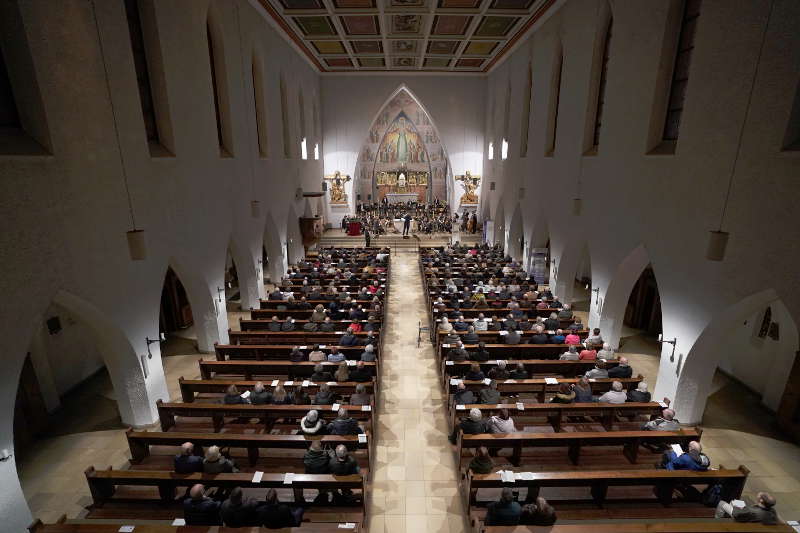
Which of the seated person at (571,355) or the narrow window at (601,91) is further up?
the narrow window at (601,91)

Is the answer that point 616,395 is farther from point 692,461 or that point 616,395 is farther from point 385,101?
point 385,101

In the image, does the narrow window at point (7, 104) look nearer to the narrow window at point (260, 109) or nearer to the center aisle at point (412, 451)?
the center aisle at point (412, 451)

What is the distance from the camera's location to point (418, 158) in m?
34.8

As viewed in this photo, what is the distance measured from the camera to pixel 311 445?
5453 mm

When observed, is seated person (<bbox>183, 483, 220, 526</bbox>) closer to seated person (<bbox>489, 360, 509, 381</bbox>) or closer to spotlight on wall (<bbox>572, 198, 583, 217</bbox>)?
seated person (<bbox>489, 360, 509, 381</bbox>)

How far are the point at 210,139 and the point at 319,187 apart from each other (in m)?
13.2

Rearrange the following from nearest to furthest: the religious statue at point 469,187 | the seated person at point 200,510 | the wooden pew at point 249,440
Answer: the seated person at point 200,510 → the wooden pew at point 249,440 → the religious statue at point 469,187

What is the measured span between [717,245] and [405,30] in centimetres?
1398

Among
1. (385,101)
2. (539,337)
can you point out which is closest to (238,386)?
(539,337)

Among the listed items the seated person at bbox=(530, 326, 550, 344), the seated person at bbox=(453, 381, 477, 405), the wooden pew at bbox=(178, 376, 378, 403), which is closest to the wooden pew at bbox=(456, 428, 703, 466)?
the seated person at bbox=(453, 381, 477, 405)

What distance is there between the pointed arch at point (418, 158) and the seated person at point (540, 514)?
94.2ft

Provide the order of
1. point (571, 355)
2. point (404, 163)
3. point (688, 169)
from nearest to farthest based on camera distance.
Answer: point (688, 169), point (571, 355), point (404, 163)

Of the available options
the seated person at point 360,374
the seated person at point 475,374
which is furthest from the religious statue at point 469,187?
the seated person at point 360,374

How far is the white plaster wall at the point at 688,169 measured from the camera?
17.7 ft
